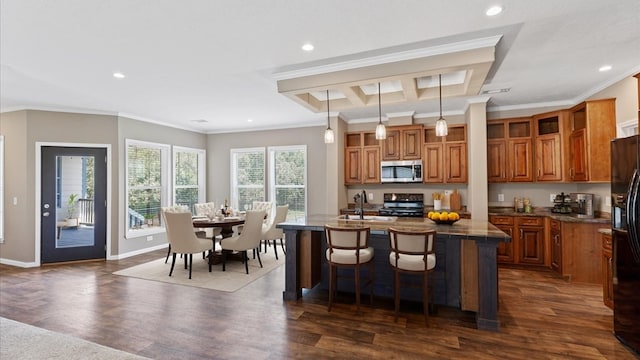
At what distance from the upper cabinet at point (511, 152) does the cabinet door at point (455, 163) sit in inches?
15.9

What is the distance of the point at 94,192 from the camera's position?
5492 millimetres

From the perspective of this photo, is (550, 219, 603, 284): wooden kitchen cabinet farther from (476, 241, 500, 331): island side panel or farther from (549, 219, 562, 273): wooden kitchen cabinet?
(476, 241, 500, 331): island side panel

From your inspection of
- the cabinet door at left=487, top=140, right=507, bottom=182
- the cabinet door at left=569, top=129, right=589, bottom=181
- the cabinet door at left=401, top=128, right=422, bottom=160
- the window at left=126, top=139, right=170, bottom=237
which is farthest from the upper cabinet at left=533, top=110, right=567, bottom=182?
the window at left=126, top=139, right=170, bottom=237

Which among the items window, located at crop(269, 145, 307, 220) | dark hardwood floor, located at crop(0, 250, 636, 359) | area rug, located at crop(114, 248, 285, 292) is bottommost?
dark hardwood floor, located at crop(0, 250, 636, 359)

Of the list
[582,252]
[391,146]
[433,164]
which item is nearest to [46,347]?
[391,146]

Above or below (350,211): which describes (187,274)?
below

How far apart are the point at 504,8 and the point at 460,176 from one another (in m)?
3.48

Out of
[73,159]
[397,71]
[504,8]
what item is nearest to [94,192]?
[73,159]

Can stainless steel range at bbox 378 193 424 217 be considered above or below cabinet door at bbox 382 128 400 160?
below

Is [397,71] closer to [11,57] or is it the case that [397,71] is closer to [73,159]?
[11,57]

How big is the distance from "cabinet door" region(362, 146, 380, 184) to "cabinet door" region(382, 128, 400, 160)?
0.47 ft

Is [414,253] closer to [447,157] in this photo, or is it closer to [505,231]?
[505,231]

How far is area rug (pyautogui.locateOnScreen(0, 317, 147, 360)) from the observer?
2.46 m

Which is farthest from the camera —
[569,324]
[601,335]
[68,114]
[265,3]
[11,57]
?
[68,114]
